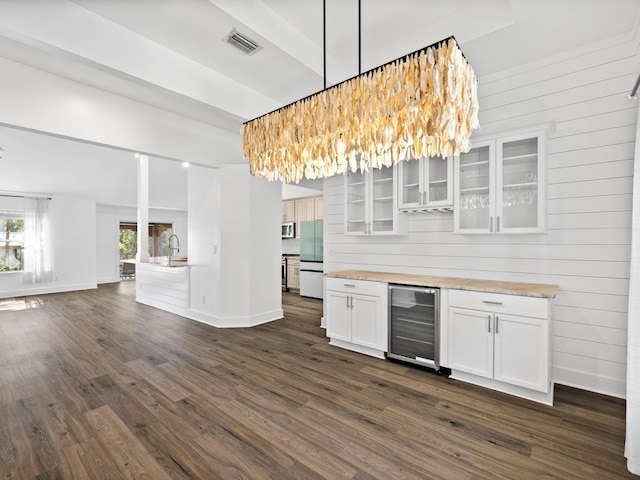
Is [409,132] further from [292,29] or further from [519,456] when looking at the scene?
[519,456]

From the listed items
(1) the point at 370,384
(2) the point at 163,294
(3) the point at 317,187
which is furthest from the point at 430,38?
(2) the point at 163,294

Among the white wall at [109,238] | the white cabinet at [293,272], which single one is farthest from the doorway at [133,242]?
Result: the white cabinet at [293,272]

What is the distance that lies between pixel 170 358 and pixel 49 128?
2518mm

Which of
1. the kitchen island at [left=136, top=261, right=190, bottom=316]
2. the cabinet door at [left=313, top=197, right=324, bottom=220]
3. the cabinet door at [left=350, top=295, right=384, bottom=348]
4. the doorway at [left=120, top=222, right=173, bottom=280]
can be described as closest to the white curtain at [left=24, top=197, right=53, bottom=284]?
the doorway at [left=120, top=222, right=173, bottom=280]

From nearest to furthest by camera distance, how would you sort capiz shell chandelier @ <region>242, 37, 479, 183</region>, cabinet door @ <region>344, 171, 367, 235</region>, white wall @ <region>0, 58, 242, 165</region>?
capiz shell chandelier @ <region>242, 37, 479, 183</region> → white wall @ <region>0, 58, 242, 165</region> → cabinet door @ <region>344, 171, 367, 235</region>

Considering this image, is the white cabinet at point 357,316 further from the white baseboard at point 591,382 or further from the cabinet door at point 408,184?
the white baseboard at point 591,382

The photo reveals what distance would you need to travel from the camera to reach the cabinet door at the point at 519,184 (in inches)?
107

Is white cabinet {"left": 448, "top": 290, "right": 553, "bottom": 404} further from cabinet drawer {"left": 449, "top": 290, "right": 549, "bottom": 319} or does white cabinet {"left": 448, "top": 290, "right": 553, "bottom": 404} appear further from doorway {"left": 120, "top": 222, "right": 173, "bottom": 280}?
doorway {"left": 120, "top": 222, "right": 173, "bottom": 280}

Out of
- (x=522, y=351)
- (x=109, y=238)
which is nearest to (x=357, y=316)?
(x=522, y=351)

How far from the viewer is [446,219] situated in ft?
11.3

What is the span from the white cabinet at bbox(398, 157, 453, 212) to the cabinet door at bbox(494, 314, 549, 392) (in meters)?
1.24

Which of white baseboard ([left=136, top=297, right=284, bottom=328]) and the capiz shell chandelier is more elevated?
the capiz shell chandelier

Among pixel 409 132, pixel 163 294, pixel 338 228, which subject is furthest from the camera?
pixel 163 294

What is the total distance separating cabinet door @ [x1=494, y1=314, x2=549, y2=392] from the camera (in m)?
2.40
